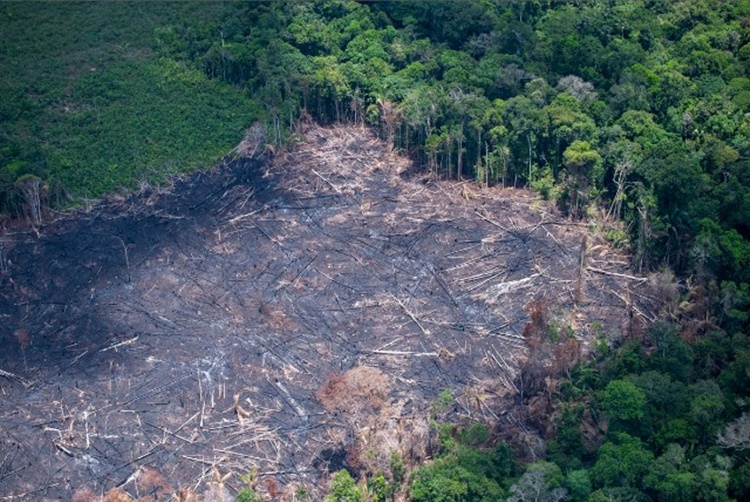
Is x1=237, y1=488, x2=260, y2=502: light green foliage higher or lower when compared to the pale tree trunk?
lower

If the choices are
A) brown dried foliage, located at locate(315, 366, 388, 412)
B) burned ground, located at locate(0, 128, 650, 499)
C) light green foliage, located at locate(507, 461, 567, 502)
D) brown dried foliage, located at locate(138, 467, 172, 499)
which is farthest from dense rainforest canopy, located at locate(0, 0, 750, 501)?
brown dried foliage, located at locate(138, 467, 172, 499)

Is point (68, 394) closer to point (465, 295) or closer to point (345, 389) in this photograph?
point (345, 389)

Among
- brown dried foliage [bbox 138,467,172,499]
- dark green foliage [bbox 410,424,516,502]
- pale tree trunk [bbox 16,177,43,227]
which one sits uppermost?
pale tree trunk [bbox 16,177,43,227]

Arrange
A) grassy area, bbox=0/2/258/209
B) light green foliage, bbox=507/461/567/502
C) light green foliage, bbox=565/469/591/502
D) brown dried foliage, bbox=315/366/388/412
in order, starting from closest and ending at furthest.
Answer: light green foliage, bbox=507/461/567/502 < light green foliage, bbox=565/469/591/502 < brown dried foliage, bbox=315/366/388/412 < grassy area, bbox=0/2/258/209

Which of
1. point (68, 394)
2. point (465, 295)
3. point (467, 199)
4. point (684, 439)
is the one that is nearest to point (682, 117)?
point (467, 199)

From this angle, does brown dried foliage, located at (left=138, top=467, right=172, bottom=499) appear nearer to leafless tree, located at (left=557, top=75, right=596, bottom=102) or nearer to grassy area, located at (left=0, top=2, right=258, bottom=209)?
grassy area, located at (left=0, top=2, right=258, bottom=209)

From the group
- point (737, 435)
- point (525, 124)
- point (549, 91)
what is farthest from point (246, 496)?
point (549, 91)

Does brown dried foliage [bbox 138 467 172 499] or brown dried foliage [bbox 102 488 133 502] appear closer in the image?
brown dried foliage [bbox 102 488 133 502]
